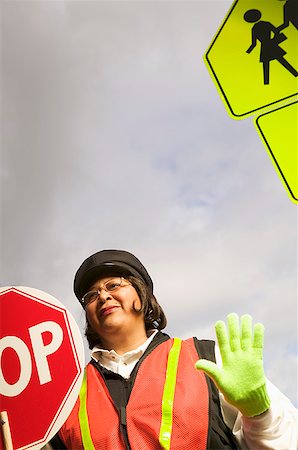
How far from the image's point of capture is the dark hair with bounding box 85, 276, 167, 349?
2.55 m

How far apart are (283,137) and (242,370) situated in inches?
31.8

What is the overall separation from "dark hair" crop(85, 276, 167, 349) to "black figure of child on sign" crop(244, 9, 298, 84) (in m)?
1.05

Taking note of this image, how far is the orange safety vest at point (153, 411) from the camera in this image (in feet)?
6.70

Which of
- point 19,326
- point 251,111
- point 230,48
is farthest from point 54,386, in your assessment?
point 230,48

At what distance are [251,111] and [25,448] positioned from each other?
1411mm

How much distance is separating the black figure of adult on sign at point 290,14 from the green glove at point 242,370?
3.62 ft

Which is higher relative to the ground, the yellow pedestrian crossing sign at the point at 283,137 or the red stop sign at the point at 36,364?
the yellow pedestrian crossing sign at the point at 283,137

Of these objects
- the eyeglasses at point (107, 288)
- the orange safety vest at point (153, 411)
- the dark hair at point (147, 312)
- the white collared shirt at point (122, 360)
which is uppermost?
the eyeglasses at point (107, 288)

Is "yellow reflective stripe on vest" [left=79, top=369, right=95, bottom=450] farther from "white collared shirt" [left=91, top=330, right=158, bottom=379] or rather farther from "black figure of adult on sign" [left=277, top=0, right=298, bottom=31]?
"black figure of adult on sign" [left=277, top=0, right=298, bottom=31]

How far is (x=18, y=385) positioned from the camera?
82.1 inches

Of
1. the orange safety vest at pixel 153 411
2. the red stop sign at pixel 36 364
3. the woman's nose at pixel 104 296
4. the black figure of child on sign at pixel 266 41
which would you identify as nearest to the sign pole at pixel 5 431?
the red stop sign at pixel 36 364

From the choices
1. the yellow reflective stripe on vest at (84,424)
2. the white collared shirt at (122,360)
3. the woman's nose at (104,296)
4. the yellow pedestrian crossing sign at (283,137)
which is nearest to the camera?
the yellow pedestrian crossing sign at (283,137)

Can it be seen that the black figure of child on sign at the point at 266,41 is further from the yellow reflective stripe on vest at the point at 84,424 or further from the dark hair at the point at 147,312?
the yellow reflective stripe on vest at the point at 84,424

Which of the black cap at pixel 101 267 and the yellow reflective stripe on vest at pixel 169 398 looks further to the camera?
the black cap at pixel 101 267
